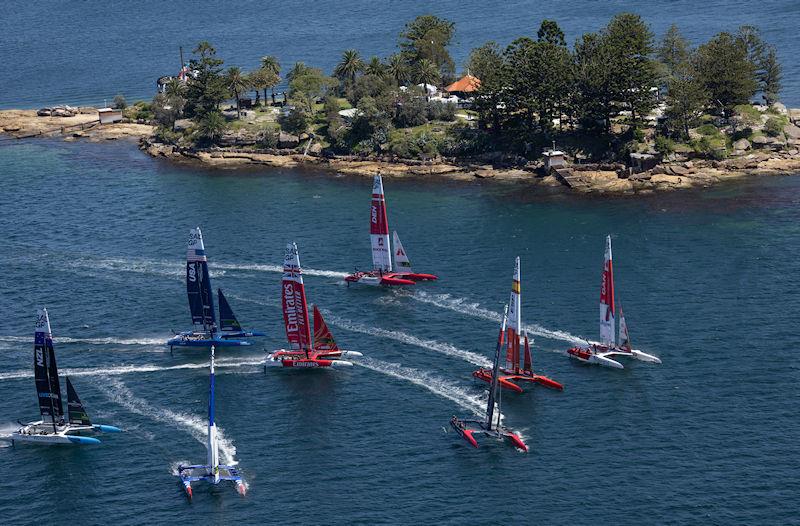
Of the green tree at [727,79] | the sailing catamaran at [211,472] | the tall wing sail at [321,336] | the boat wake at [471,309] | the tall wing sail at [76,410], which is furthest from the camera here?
the green tree at [727,79]

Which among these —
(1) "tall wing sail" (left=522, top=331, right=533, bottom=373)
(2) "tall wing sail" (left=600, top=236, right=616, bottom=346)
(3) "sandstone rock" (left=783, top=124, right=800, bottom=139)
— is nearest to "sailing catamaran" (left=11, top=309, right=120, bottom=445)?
(1) "tall wing sail" (left=522, top=331, right=533, bottom=373)

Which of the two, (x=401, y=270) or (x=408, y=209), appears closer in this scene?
(x=401, y=270)

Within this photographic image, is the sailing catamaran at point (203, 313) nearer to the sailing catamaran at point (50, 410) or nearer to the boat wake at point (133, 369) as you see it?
the boat wake at point (133, 369)

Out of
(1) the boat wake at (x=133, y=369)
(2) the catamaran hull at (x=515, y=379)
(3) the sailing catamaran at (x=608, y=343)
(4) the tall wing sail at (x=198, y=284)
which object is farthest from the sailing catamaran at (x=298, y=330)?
(3) the sailing catamaran at (x=608, y=343)

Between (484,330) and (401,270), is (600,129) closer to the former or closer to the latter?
(401,270)

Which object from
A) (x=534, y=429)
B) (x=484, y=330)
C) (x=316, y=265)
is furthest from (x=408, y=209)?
(x=534, y=429)
